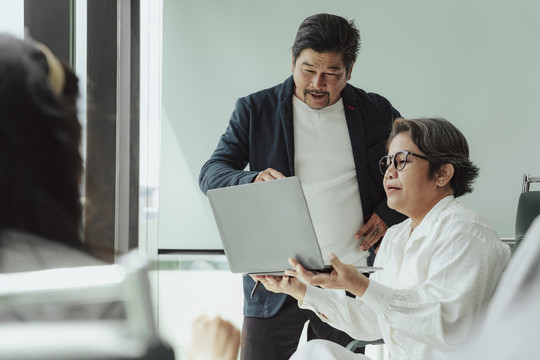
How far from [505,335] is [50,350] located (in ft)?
1.19

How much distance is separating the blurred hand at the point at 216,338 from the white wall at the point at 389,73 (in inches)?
97.6

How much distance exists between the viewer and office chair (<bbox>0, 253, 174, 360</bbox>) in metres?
0.41

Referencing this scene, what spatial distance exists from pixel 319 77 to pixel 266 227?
2.23ft

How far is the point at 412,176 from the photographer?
1.62 meters

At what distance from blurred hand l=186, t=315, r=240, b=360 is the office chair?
0.29 meters

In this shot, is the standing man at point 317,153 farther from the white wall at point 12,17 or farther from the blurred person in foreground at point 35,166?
the blurred person in foreground at point 35,166

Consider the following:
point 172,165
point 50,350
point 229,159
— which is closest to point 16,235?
point 50,350

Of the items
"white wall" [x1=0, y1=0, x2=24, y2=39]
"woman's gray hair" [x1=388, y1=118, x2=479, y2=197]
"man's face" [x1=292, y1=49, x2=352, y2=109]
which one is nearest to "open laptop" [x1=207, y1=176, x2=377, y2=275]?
"woman's gray hair" [x1=388, y1=118, x2=479, y2=197]

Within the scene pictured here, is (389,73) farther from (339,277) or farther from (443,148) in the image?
Answer: (339,277)

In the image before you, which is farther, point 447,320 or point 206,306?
point 206,306

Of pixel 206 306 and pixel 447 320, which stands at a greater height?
pixel 447 320

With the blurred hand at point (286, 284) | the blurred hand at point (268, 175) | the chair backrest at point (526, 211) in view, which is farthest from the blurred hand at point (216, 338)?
the chair backrest at point (526, 211)

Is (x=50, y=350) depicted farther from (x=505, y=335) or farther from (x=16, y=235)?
(x=505, y=335)

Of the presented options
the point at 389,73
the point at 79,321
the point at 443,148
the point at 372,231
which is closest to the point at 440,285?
the point at 443,148
